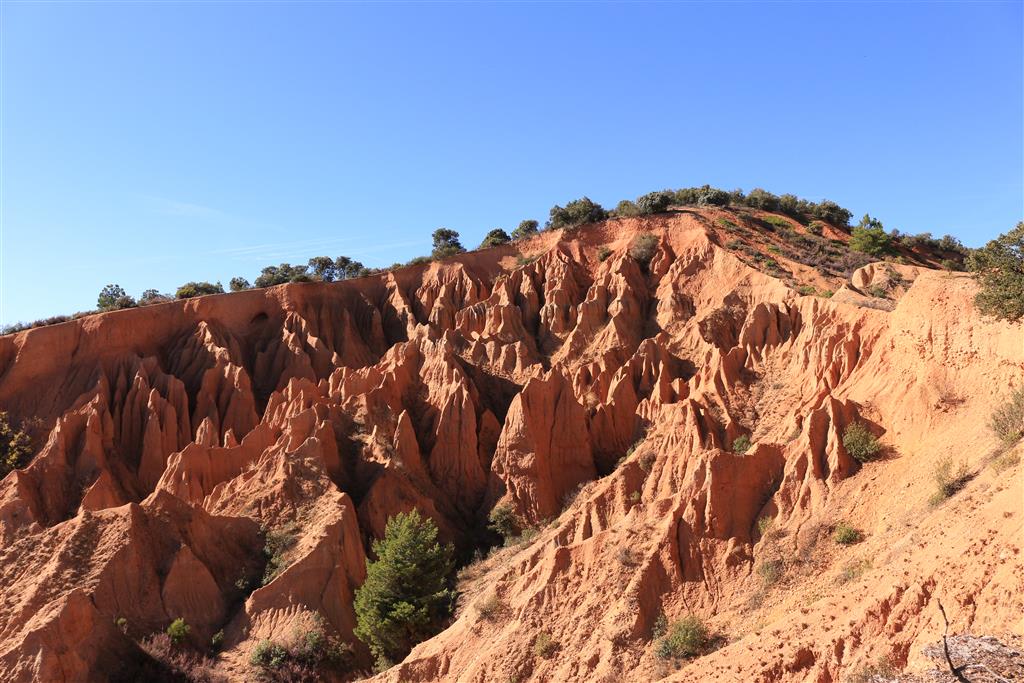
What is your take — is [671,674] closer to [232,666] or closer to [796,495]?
[796,495]

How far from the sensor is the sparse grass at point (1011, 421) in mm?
17641

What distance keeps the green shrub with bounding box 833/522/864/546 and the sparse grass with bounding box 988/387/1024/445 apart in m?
4.05

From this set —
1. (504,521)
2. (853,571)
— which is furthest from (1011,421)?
(504,521)

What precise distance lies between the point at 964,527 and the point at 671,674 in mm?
6606

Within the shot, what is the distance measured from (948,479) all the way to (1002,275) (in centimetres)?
695

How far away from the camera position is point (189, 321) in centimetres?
4944

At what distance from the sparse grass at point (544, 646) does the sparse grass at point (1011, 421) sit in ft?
38.6

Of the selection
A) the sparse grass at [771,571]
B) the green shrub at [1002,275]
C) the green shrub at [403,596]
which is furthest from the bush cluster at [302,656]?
the green shrub at [1002,275]

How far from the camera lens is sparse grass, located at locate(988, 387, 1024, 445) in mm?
17641

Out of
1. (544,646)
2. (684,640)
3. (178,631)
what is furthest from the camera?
(178,631)

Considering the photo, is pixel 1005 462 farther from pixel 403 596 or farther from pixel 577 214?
pixel 577 214

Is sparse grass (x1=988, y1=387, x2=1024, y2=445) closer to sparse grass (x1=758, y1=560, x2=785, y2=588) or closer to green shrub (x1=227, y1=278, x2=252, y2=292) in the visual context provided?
sparse grass (x1=758, y1=560, x2=785, y2=588)

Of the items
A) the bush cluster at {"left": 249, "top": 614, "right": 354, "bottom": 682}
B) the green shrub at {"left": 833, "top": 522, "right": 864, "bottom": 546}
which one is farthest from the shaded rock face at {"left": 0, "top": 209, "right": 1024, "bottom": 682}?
the bush cluster at {"left": 249, "top": 614, "right": 354, "bottom": 682}

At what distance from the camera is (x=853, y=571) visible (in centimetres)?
1711
